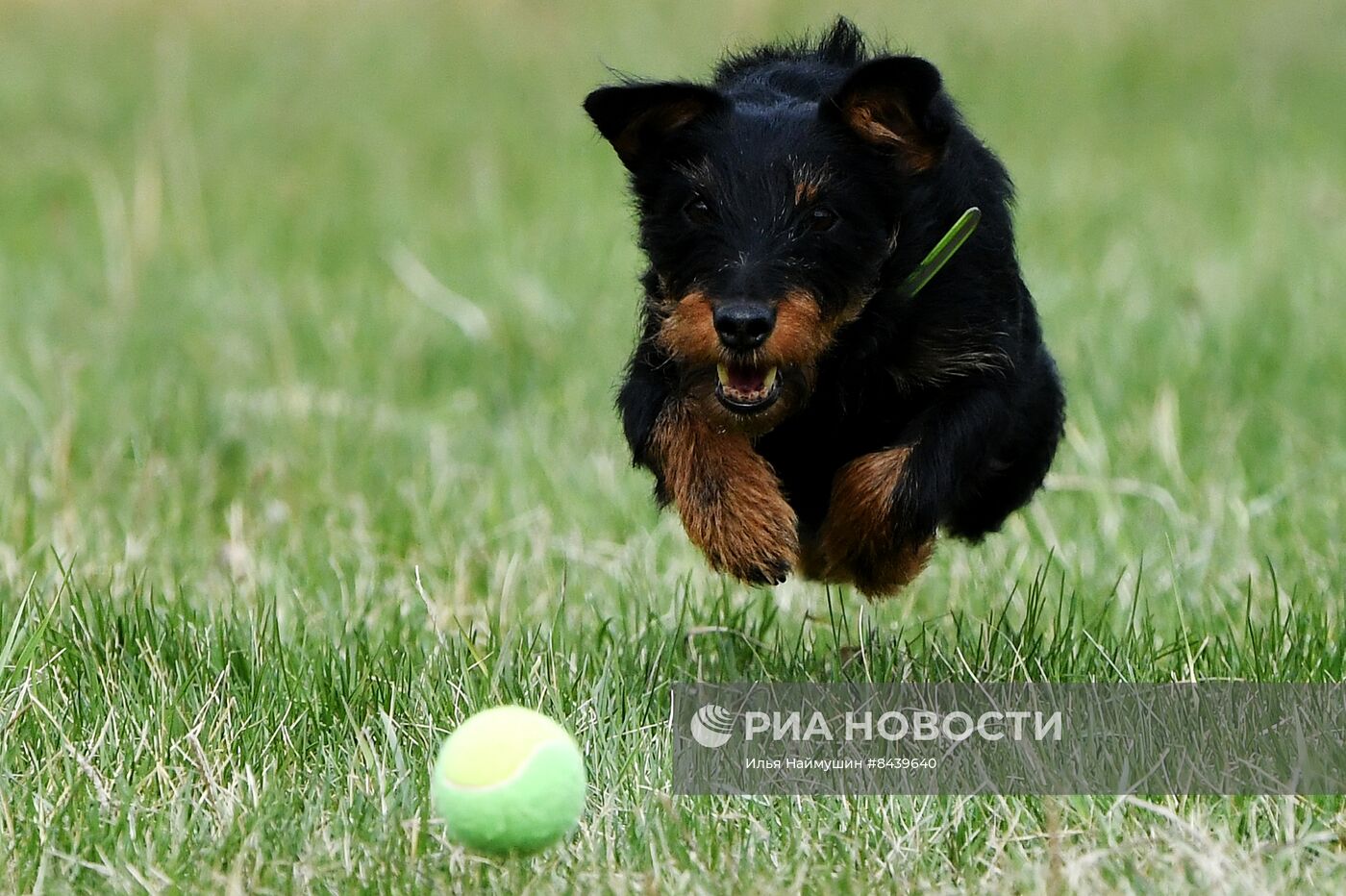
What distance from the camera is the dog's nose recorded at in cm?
305

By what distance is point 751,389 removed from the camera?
3193 millimetres

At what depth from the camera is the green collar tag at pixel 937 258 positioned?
11.0 ft

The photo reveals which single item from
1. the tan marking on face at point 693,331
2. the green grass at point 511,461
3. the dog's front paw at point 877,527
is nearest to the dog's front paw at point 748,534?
the dog's front paw at point 877,527

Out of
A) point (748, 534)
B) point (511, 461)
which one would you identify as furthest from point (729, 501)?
point (511, 461)

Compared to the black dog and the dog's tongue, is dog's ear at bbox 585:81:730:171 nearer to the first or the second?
the black dog

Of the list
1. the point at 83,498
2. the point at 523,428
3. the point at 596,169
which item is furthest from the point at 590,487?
the point at 596,169

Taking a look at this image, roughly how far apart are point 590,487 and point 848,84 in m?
2.53

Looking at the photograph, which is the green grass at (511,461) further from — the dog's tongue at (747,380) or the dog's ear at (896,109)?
the dog's ear at (896,109)

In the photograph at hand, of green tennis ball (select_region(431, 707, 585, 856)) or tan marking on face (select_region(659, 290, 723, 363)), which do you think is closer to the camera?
green tennis ball (select_region(431, 707, 585, 856))

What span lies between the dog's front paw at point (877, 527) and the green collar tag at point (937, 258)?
0.32m

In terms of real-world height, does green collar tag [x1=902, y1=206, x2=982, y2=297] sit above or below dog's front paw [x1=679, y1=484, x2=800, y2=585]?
above

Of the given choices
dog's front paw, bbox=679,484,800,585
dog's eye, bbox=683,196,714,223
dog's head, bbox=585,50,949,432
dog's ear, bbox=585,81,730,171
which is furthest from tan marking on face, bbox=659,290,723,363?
dog's ear, bbox=585,81,730,171

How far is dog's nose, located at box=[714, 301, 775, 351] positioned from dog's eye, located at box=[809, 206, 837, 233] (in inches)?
11.2

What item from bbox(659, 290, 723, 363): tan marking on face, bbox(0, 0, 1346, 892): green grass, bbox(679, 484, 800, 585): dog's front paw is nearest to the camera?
bbox(0, 0, 1346, 892): green grass
